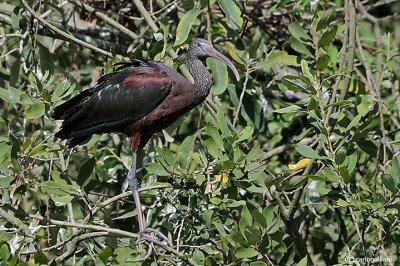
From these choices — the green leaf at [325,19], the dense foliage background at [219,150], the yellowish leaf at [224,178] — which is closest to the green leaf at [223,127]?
the dense foliage background at [219,150]

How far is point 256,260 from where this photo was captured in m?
4.30

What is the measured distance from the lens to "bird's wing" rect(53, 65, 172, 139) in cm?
545

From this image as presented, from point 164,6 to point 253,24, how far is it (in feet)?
2.56

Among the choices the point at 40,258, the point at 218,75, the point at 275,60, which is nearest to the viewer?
the point at 40,258

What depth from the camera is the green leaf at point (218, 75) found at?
5570mm

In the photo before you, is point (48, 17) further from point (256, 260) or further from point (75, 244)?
point (256, 260)

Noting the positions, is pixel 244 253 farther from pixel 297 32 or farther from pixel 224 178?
pixel 297 32

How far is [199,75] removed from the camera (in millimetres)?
5512

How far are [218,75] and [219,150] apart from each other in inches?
46.5

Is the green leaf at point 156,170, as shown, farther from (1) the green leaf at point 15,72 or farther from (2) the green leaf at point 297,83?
(1) the green leaf at point 15,72

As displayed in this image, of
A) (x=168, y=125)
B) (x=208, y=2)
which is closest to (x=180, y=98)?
(x=168, y=125)

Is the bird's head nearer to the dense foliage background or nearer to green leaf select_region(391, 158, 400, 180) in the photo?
the dense foliage background

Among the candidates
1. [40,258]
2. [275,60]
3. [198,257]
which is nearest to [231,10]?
[275,60]

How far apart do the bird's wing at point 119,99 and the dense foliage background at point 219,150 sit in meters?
0.11
